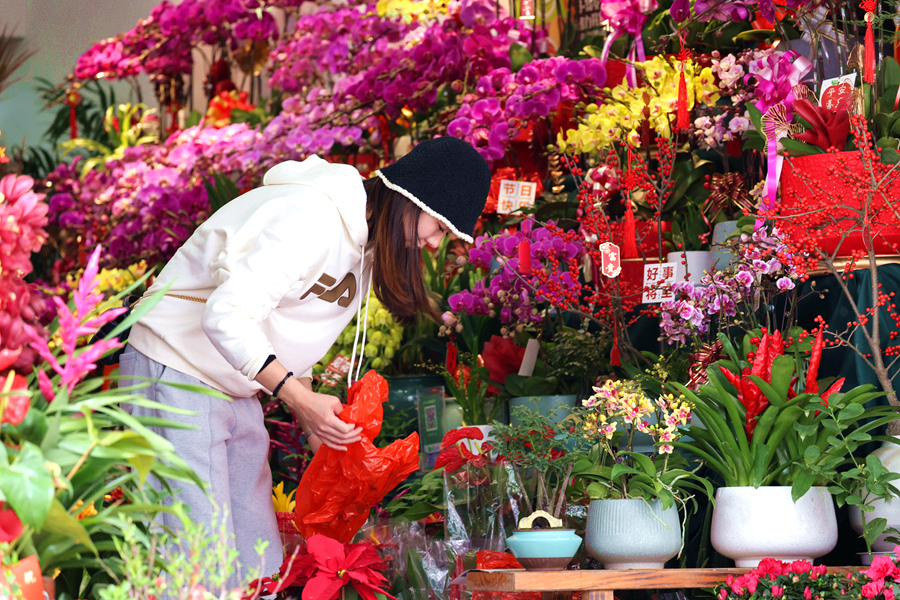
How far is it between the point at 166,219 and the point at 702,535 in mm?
2354

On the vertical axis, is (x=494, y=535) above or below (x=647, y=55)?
below

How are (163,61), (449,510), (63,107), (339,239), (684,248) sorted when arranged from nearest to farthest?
(339,239), (449,510), (684,248), (163,61), (63,107)

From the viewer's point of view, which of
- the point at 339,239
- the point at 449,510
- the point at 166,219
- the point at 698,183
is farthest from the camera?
the point at 166,219

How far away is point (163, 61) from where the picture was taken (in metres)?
4.29

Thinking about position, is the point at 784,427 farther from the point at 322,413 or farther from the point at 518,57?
the point at 518,57

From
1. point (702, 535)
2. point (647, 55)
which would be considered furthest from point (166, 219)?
point (702, 535)

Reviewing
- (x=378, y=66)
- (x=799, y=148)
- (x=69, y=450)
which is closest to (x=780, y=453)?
(x=799, y=148)

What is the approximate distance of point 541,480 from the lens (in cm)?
168

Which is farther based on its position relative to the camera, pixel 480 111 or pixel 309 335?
pixel 480 111

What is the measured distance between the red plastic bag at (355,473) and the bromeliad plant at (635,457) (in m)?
0.33

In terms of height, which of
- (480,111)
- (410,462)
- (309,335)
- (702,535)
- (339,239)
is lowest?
(702,535)

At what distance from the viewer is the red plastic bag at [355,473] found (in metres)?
1.67

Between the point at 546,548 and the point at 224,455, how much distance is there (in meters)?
0.60

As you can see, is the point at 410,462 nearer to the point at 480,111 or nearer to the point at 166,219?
the point at 480,111
